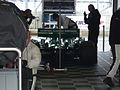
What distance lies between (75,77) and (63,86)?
1015 mm

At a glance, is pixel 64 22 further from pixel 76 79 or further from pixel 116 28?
pixel 116 28

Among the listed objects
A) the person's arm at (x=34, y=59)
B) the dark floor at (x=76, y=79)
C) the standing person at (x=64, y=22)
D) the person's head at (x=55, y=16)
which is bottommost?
the dark floor at (x=76, y=79)

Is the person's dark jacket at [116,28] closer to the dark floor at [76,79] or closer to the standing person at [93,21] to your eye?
the dark floor at [76,79]

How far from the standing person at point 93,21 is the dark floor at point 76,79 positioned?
0.78m

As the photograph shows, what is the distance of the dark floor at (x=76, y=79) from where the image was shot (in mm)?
6910

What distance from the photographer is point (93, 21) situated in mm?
9594

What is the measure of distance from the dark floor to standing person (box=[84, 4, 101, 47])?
2.56 ft

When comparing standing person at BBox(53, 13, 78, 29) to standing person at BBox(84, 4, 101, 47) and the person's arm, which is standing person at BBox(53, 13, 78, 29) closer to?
standing person at BBox(84, 4, 101, 47)

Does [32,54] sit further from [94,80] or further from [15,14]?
[94,80]

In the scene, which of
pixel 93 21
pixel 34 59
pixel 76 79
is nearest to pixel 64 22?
pixel 93 21

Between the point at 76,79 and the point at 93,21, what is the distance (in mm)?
2306

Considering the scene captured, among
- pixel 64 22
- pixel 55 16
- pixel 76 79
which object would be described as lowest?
pixel 76 79

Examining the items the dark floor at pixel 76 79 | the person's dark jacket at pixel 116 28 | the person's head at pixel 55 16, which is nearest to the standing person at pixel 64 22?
the person's head at pixel 55 16

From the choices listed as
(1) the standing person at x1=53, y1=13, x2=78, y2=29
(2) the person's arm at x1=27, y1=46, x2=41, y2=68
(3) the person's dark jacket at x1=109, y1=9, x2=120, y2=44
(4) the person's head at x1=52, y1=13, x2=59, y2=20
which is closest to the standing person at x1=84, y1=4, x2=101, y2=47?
(1) the standing person at x1=53, y1=13, x2=78, y2=29
